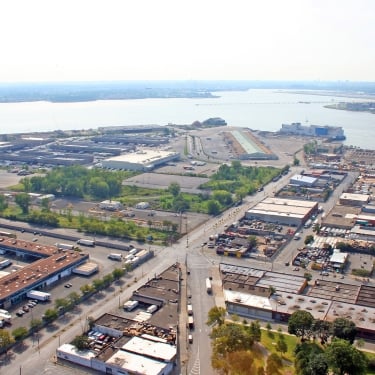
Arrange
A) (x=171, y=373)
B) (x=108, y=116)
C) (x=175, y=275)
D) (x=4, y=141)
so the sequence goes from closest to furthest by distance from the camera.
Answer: (x=171, y=373) → (x=175, y=275) → (x=4, y=141) → (x=108, y=116)

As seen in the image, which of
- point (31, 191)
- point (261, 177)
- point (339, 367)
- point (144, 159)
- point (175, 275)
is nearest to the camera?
point (339, 367)

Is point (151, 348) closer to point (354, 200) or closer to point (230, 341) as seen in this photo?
Result: point (230, 341)

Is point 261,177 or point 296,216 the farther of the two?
point 261,177

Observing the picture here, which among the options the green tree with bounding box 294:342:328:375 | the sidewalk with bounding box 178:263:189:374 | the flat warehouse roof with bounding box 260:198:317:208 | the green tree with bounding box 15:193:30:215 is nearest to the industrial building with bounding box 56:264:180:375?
the sidewalk with bounding box 178:263:189:374

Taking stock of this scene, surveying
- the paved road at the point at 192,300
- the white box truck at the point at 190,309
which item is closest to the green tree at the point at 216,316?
the paved road at the point at 192,300

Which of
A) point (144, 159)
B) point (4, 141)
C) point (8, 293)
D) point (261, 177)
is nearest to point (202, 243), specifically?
point (8, 293)

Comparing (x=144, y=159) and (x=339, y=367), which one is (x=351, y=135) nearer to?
(x=144, y=159)

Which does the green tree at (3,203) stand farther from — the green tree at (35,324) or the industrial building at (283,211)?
the green tree at (35,324)
